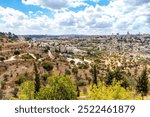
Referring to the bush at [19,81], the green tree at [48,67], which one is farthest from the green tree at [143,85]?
the green tree at [48,67]

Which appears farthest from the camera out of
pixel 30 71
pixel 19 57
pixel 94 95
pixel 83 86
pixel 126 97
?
pixel 19 57

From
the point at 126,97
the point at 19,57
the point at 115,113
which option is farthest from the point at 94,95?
the point at 19,57

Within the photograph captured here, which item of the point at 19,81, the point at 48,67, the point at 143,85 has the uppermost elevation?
the point at 143,85

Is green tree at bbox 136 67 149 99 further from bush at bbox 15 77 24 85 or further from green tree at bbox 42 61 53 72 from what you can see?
green tree at bbox 42 61 53 72

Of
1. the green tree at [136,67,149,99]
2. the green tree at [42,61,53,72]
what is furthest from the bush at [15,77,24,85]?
the green tree at [136,67,149,99]

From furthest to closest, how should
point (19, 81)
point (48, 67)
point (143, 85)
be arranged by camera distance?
point (48, 67) < point (19, 81) < point (143, 85)

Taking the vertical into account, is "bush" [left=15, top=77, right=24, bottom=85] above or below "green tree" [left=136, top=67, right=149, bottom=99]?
below

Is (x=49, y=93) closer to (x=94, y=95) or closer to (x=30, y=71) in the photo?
(x=94, y=95)

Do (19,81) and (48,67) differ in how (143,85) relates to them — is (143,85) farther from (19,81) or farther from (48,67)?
(48,67)

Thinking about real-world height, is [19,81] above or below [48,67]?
below

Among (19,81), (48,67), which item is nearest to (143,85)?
(19,81)

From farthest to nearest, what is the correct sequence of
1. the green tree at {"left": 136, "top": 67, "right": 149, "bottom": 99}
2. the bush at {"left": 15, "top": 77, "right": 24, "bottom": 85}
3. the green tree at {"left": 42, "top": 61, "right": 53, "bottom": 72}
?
the green tree at {"left": 42, "top": 61, "right": 53, "bottom": 72} < the bush at {"left": 15, "top": 77, "right": 24, "bottom": 85} < the green tree at {"left": 136, "top": 67, "right": 149, "bottom": 99}
